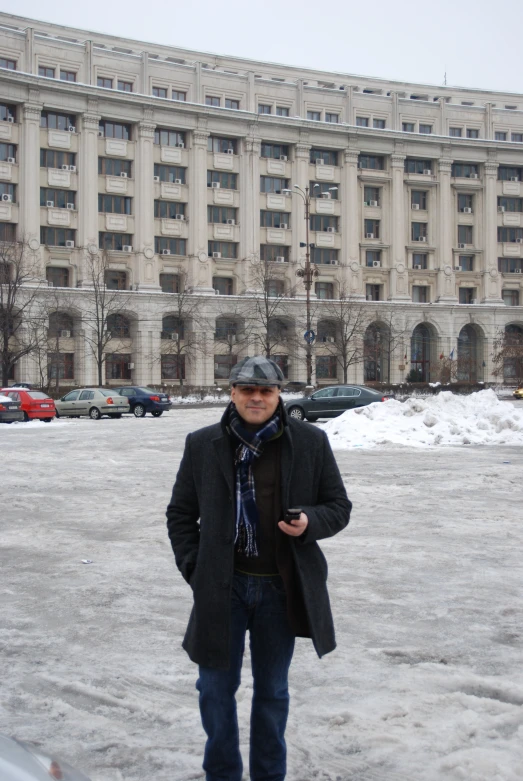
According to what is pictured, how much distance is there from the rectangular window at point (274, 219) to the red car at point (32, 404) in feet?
138

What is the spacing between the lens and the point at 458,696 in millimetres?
4645

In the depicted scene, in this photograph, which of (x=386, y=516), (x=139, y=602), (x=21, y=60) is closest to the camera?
(x=139, y=602)

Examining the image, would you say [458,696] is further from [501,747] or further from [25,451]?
[25,451]

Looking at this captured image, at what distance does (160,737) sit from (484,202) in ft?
257

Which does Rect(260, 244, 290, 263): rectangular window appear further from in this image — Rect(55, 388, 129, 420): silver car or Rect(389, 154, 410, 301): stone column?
Rect(55, 388, 129, 420): silver car

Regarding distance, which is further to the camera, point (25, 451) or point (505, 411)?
point (505, 411)

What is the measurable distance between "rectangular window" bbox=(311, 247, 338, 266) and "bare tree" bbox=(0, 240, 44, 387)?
23899mm

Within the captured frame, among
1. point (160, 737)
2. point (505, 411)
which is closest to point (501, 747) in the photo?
point (160, 737)

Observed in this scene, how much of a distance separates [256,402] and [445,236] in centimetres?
7559

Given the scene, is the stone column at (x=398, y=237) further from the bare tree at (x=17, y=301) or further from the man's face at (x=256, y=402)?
the man's face at (x=256, y=402)

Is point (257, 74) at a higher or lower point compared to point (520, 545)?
higher

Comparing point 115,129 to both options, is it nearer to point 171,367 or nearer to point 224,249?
point 224,249

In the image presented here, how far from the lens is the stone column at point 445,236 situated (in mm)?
75325

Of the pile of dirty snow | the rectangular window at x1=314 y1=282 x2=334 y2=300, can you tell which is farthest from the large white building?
the pile of dirty snow
